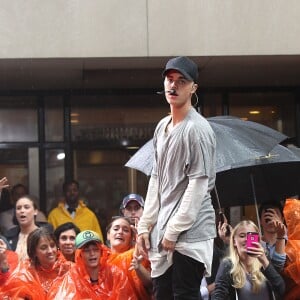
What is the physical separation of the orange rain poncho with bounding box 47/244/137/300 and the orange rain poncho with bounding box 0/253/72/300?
160 mm

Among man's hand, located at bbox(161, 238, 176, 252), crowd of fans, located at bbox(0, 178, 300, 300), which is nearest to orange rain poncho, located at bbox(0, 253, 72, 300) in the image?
crowd of fans, located at bbox(0, 178, 300, 300)

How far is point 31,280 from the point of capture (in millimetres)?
6500

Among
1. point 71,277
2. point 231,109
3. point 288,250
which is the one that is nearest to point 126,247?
point 71,277

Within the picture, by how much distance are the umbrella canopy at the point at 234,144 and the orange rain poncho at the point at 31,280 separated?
1.12 m

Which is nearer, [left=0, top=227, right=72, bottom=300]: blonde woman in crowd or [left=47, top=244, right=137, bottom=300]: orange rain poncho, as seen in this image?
[left=47, top=244, right=137, bottom=300]: orange rain poncho

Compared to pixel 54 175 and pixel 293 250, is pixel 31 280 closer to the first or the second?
pixel 293 250

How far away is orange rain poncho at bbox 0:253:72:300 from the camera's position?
6.35 meters

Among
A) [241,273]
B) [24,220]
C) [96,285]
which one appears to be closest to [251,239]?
[241,273]

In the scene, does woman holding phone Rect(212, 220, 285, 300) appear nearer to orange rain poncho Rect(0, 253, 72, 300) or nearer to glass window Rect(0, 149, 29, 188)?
orange rain poncho Rect(0, 253, 72, 300)

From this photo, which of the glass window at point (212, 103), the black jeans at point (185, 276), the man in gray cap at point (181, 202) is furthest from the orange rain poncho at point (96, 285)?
the glass window at point (212, 103)

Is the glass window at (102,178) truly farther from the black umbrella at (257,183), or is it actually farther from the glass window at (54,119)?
the black umbrella at (257,183)

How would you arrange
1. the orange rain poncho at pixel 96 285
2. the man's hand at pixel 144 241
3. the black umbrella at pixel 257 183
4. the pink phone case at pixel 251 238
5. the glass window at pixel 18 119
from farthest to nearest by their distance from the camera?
the glass window at pixel 18 119, the black umbrella at pixel 257 183, the orange rain poncho at pixel 96 285, the pink phone case at pixel 251 238, the man's hand at pixel 144 241

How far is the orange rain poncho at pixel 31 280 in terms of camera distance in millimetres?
6348

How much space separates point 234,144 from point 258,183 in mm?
1362
